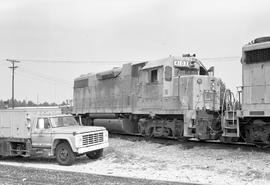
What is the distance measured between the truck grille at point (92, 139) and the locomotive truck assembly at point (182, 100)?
3.42 meters

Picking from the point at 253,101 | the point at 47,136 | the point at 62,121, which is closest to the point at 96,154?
the point at 62,121

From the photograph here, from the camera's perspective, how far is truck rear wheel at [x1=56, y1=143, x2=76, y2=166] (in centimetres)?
1342

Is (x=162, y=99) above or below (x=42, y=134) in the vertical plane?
above

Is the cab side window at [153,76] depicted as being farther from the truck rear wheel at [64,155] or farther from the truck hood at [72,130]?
the truck rear wheel at [64,155]

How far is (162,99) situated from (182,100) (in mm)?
1175

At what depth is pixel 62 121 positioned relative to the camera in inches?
587

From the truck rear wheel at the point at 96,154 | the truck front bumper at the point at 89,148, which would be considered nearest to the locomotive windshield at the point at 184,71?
the truck front bumper at the point at 89,148

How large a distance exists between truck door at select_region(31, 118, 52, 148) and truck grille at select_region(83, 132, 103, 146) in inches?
52.1

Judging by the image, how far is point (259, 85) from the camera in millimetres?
13609

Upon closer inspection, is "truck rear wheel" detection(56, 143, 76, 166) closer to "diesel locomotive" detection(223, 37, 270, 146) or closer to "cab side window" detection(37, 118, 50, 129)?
"cab side window" detection(37, 118, 50, 129)

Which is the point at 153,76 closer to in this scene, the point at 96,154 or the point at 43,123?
the point at 96,154

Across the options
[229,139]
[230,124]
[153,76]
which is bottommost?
[229,139]

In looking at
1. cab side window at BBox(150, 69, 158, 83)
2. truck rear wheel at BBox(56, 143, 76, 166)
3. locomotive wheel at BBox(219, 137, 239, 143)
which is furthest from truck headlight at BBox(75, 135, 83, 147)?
locomotive wheel at BBox(219, 137, 239, 143)

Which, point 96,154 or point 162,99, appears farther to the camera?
point 162,99
